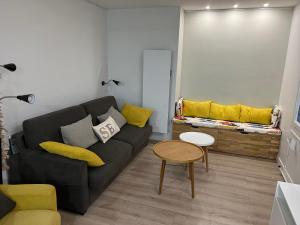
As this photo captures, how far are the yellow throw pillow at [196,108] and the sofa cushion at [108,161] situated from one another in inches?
64.1

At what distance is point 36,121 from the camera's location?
239 centimetres

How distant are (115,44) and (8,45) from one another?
2169 millimetres

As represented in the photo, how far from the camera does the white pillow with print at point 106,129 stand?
299 centimetres

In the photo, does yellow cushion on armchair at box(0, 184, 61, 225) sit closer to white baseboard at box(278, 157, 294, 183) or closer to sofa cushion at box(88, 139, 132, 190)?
sofa cushion at box(88, 139, 132, 190)

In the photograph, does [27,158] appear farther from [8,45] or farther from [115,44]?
[115,44]

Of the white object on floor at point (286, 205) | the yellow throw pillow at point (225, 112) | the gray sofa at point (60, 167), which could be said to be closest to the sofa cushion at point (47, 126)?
the gray sofa at point (60, 167)

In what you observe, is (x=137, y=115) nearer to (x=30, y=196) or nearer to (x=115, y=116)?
(x=115, y=116)

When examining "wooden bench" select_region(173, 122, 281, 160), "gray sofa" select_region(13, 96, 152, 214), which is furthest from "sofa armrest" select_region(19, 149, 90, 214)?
Answer: "wooden bench" select_region(173, 122, 281, 160)

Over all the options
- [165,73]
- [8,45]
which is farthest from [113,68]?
[8,45]

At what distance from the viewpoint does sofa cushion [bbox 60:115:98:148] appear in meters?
2.61

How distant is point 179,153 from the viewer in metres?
2.67

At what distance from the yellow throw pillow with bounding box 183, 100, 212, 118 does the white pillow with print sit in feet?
4.92

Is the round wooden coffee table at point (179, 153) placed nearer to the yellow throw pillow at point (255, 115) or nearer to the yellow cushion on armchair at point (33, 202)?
the yellow cushion on armchair at point (33, 202)

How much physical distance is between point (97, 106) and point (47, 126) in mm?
1075
